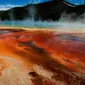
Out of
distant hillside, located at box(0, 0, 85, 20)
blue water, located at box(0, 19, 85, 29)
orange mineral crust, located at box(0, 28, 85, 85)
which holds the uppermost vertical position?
distant hillside, located at box(0, 0, 85, 20)

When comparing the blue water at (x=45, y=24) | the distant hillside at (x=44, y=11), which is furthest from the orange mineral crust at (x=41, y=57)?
the distant hillside at (x=44, y=11)

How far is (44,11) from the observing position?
3576mm

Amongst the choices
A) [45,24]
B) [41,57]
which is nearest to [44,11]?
[45,24]

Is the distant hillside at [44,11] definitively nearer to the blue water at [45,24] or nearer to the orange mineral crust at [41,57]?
the blue water at [45,24]

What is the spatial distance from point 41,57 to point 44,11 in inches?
31.2

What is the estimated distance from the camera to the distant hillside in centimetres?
357

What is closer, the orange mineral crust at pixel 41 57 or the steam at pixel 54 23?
the orange mineral crust at pixel 41 57

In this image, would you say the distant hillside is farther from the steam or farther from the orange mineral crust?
the orange mineral crust

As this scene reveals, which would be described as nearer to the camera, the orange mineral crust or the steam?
the orange mineral crust

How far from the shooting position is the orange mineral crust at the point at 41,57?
115 inches

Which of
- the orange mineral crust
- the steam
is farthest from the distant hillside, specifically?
the orange mineral crust

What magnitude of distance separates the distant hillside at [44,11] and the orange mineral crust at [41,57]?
0.21m

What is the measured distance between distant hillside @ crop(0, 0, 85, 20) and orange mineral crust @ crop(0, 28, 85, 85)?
0.69ft

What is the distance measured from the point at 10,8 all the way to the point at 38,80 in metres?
1.29
